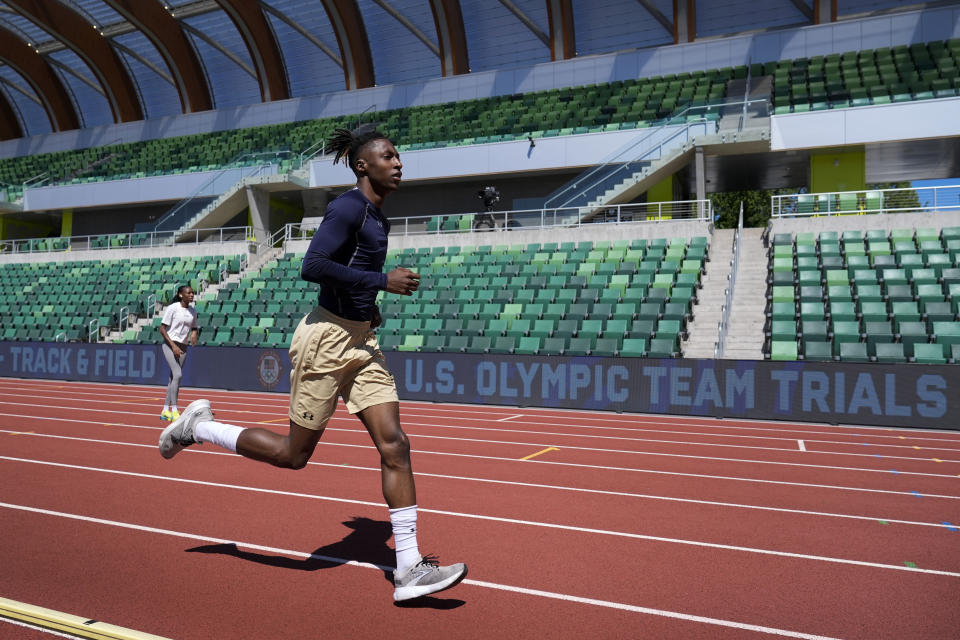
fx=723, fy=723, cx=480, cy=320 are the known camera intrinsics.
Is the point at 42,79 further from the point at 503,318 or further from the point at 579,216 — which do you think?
the point at 503,318

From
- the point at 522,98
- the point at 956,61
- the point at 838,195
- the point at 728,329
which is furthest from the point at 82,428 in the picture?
the point at 956,61

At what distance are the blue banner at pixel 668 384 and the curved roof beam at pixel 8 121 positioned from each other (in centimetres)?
4254

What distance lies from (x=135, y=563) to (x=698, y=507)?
4.10 metres

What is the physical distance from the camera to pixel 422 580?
3.44 m

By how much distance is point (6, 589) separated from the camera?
362cm

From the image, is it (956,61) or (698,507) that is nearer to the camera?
(698,507)

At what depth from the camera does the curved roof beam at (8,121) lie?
160ft

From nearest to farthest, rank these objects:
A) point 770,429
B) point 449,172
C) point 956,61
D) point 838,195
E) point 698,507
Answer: point 698,507 → point 770,429 → point 838,195 → point 956,61 → point 449,172

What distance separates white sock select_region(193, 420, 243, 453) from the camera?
406cm

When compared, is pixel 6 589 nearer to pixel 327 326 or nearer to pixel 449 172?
→ pixel 327 326

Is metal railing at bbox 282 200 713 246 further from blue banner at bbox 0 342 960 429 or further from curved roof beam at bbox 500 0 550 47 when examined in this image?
curved roof beam at bbox 500 0 550 47

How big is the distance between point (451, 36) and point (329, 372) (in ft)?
112

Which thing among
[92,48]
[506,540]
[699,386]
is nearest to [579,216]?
[699,386]

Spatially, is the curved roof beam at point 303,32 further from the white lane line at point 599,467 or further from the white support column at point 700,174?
the white lane line at point 599,467
